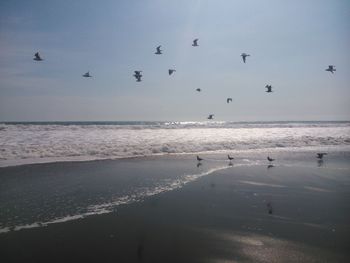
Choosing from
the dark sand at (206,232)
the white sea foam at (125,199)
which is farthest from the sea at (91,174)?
the dark sand at (206,232)

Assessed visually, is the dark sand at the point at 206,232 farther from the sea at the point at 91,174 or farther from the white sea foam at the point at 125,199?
the sea at the point at 91,174

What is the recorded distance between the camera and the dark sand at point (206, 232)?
6.87m

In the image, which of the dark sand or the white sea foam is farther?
the white sea foam

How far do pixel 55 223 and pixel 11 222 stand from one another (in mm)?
1020

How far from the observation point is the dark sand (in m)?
6.87

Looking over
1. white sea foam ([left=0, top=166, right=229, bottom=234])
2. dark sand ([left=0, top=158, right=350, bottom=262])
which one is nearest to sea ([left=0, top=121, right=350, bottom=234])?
white sea foam ([left=0, top=166, right=229, bottom=234])

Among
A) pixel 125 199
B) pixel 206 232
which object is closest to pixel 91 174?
pixel 125 199

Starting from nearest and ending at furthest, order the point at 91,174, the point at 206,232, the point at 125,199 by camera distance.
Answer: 1. the point at 206,232
2. the point at 125,199
3. the point at 91,174

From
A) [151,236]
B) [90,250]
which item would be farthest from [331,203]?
[90,250]

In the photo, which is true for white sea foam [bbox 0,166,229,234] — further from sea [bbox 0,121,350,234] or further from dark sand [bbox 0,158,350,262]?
dark sand [bbox 0,158,350,262]

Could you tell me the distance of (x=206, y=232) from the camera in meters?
8.16

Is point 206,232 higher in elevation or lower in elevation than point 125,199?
lower

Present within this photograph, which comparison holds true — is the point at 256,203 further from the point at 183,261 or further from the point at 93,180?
the point at 93,180

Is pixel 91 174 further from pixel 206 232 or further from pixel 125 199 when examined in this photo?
pixel 206 232
